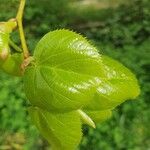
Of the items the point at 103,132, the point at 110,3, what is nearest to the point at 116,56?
the point at 103,132

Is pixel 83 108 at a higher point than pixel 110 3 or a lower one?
higher

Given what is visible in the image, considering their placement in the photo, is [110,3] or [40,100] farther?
[110,3]

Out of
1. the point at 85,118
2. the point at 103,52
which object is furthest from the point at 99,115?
the point at 103,52

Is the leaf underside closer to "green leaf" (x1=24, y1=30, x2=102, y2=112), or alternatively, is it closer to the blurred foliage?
"green leaf" (x1=24, y1=30, x2=102, y2=112)

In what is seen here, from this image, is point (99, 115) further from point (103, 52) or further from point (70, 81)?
point (103, 52)

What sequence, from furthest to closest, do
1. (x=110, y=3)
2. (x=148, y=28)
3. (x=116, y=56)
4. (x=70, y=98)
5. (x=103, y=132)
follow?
1. (x=110, y=3)
2. (x=148, y=28)
3. (x=116, y=56)
4. (x=103, y=132)
5. (x=70, y=98)

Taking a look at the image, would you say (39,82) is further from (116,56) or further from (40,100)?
(116,56)
